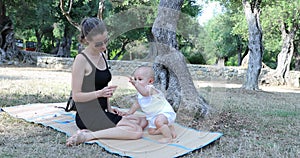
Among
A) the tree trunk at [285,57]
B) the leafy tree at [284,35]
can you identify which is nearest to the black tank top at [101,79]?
the leafy tree at [284,35]

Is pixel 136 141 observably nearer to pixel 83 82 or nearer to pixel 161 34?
pixel 83 82

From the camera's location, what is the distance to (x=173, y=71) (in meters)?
4.12

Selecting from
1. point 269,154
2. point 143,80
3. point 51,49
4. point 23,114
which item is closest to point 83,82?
point 143,80

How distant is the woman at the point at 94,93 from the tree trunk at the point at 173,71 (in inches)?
37.9

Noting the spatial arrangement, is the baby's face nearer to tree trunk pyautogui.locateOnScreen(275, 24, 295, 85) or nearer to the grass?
the grass

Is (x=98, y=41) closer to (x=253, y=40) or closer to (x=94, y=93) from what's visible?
(x=94, y=93)

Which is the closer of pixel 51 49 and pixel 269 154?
pixel 269 154

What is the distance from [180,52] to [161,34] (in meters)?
0.62

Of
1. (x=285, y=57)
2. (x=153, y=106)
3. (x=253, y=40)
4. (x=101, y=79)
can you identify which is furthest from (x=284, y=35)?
(x=101, y=79)

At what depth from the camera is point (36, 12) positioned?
1532cm

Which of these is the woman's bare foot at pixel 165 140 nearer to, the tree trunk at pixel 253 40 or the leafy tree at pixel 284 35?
the tree trunk at pixel 253 40

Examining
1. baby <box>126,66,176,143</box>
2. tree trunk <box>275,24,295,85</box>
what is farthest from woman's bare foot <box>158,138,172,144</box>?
tree trunk <box>275,24,295,85</box>

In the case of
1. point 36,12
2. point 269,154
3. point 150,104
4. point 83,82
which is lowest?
point 269,154

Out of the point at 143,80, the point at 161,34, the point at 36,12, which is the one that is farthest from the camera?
the point at 36,12
